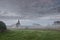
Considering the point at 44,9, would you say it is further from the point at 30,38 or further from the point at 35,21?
the point at 30,38

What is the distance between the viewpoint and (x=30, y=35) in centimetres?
392

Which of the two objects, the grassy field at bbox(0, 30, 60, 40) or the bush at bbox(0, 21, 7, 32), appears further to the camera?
the bush at bbox(0, 21, 7, 32)

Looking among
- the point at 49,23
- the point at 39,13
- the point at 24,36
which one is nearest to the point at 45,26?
the point at 49,23

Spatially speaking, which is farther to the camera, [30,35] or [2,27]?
[2,27]

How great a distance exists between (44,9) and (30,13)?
483mm

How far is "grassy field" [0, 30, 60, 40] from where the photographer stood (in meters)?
3.82

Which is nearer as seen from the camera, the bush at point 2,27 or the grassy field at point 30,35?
the grassy field at point 30,35

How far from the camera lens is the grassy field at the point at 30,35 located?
12.5ft

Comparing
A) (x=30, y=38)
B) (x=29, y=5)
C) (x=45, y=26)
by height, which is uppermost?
(x=29, y=5)

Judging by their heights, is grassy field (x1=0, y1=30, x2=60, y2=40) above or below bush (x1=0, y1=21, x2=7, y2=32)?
below

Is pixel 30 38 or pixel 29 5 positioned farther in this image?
pixel 29 5

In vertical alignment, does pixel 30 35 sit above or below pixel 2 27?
below

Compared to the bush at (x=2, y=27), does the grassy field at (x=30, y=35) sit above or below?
below

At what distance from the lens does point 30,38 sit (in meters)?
3.87
